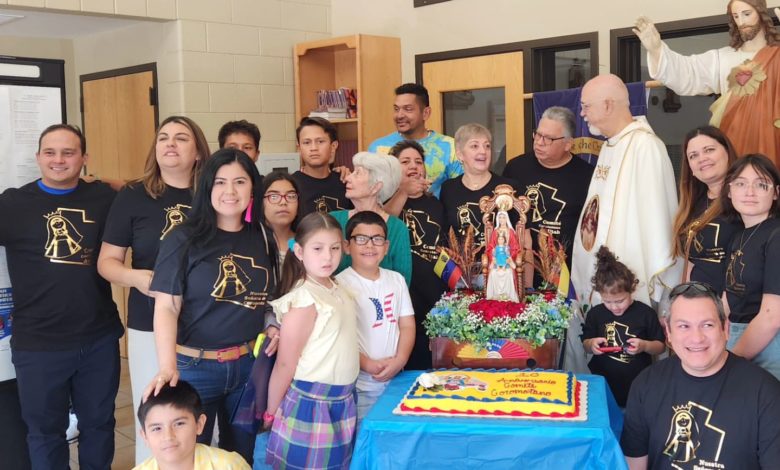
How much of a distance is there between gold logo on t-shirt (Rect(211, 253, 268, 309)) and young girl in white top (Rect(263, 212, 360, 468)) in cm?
7

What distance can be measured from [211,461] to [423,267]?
1.17 metres

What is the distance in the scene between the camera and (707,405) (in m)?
2.15

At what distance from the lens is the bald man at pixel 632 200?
3006 millimetres

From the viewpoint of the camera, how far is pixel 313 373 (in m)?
2.44

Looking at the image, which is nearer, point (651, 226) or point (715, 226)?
point (715, 226)

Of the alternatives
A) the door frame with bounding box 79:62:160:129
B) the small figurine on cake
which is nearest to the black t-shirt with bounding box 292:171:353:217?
the small figurine on cake

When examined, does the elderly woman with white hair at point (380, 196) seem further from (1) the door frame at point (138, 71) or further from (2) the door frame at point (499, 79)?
(1) the door frame at point (138, 71)

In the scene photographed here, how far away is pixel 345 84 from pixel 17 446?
338 centimetres

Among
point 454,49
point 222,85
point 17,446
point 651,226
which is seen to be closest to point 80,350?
point 17,446

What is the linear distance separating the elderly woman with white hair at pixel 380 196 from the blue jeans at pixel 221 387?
589 mm

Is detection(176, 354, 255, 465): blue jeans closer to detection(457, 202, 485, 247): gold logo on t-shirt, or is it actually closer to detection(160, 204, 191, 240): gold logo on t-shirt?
detection(160, 204, 191, 240): gold logo on t-shirt

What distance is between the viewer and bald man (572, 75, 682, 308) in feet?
9.86

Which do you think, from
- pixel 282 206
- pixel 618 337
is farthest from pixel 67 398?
pixel 618 337

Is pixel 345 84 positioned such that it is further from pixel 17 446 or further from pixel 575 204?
pixel 17 446
